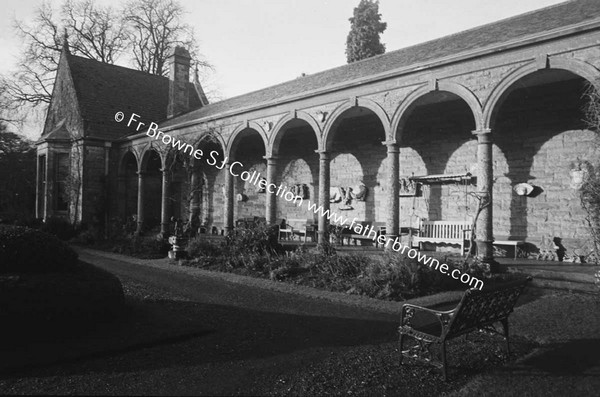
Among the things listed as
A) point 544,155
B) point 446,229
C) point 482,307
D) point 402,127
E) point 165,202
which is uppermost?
point 402,127

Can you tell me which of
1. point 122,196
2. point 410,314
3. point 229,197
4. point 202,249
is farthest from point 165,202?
point 410,314

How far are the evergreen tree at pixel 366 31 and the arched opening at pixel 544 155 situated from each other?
21190 millimetres

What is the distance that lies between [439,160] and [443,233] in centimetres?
217

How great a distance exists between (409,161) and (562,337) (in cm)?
897

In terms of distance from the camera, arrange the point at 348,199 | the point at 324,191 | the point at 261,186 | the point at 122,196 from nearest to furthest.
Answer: the point at 324,191, the point at 348,199, the point at 261,186, the point at 122,196

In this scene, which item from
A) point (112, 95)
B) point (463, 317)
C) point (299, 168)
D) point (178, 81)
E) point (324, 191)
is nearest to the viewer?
point (463, 317)

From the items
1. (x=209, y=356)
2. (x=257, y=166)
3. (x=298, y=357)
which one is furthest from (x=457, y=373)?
(x=257, y=166)

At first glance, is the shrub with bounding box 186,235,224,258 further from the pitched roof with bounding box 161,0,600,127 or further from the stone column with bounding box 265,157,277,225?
the pitched roof with bounding box 161,0,600,127

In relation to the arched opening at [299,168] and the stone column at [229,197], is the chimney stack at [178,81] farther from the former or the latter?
the stone column at [229,197]

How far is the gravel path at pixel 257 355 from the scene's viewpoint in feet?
11.8

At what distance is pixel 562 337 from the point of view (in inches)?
194

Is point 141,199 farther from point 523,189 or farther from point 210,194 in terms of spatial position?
point 523,189

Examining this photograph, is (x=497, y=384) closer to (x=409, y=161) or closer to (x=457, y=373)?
(x=457, y=373)

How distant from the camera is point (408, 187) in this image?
1335 cm
